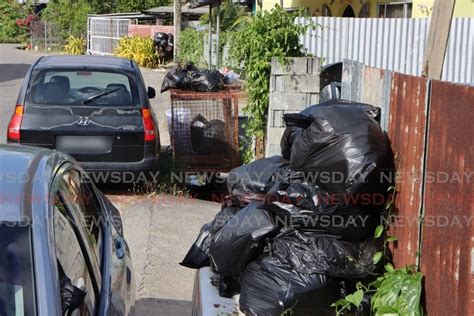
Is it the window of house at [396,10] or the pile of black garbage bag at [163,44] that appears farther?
the pile of black garbage bag at [163,44]

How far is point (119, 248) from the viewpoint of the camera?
14.0 feet

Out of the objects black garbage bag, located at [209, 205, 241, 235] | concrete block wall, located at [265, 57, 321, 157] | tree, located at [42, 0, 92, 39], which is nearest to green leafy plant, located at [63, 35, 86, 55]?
tree, located at [42, 0, 92, 39]

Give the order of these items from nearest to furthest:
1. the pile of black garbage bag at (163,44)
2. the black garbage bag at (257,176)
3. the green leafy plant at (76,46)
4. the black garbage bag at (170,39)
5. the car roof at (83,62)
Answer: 1. the black garbage bag at (257,176)
2. the car roof at (83,62)
3. the pile of black garbage bag at (163,44)
4. the black garbage bag at (170,39)
5. the green leafy plant at (76,46)

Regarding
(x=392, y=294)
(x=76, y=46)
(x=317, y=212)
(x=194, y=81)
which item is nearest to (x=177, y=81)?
(x=194, y=81)

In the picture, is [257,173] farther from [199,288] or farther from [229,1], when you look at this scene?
[229,1]

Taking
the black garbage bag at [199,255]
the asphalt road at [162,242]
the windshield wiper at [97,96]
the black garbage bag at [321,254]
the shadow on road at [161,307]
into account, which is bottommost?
the shadow on road at [161,307]

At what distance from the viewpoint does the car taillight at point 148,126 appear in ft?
28.7

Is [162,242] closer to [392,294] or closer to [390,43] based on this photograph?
[392,294]

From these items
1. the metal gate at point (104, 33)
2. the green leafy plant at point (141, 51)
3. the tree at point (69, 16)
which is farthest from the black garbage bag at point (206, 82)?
the tree at point (69, 16)

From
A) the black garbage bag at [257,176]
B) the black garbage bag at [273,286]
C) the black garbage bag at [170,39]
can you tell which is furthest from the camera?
the black garbage bag at [170,39]

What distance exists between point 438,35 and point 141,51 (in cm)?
2678

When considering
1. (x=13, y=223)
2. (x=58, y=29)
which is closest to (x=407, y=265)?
(x=13, y=223)

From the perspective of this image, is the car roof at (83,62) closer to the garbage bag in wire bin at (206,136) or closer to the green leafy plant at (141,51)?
the garbage bag in wire bin at (206,136)

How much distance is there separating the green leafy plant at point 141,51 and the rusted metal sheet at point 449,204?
90.4 feet
